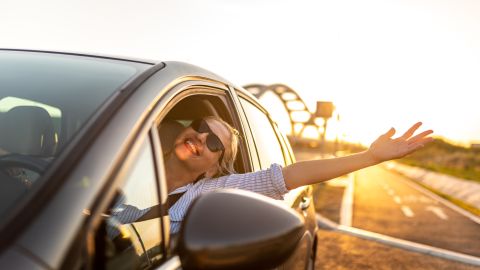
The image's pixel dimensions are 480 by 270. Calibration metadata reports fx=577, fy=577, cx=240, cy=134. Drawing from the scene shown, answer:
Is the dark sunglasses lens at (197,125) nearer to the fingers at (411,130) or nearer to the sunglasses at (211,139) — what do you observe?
the sunglasses at (211,139)

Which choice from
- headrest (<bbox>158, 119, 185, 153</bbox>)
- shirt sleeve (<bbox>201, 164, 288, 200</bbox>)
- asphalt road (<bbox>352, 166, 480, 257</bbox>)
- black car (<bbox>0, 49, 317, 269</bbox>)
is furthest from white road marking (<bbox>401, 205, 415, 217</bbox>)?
black car (<bbox>0, 49, 317, 269</bbox>)

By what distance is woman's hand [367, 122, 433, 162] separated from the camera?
2.41m

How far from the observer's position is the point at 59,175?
50.2 inches

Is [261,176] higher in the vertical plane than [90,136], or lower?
lower

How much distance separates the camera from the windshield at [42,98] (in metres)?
1.76

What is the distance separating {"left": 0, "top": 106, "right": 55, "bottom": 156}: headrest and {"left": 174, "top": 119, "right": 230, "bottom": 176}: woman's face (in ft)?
1.80

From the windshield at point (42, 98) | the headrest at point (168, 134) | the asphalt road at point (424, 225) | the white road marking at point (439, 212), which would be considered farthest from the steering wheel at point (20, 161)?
the white road marking at point (439, 212)

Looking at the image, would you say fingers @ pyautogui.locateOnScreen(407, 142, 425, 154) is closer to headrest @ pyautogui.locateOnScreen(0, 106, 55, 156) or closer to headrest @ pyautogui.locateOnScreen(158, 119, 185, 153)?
headrest @ pyautogui.locateOnScreen(158, 119, 185, 153)

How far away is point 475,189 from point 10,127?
3121cm

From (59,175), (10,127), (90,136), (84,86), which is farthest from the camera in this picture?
(10,127)

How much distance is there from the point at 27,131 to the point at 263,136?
160 centimetres

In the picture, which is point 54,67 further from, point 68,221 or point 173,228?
point 68,221

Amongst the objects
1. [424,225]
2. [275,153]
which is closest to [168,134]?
[275,153]

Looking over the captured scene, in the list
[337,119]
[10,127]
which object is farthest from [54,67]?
[337,119]
